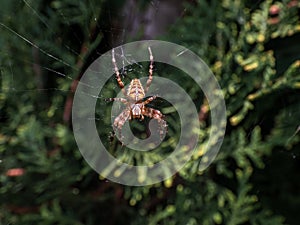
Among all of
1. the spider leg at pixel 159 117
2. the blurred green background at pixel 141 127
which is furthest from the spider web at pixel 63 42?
the spider leg at pixel 159 117

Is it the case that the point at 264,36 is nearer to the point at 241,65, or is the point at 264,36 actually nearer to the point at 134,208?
the point at 241,65

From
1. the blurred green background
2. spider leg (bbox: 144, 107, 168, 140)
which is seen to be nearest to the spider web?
the blurred green background

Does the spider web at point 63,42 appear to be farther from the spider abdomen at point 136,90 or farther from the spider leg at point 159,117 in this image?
the spider leg at point 159,117

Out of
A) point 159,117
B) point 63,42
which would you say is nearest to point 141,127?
point 159,117

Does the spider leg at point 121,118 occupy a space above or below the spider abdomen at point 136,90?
below

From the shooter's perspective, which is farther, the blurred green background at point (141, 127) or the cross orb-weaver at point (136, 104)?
the cross orb-weaver at point (136, 104)

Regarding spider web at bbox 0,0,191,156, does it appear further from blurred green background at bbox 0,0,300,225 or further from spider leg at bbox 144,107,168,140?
spider leg at bbox 144,107,168,140

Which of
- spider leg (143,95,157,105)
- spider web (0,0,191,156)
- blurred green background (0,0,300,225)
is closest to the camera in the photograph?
blurred green background (0,0,300,225)

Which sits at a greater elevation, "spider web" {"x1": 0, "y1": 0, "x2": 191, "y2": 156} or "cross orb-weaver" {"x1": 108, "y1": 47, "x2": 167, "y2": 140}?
"spider web" {"x1": 0, "y1": 0, "x2": 191, "y2": 156}
